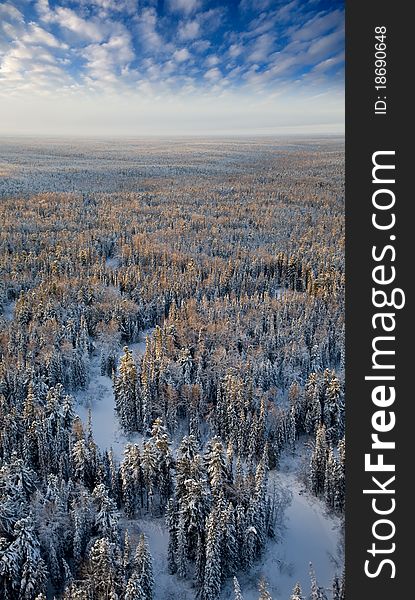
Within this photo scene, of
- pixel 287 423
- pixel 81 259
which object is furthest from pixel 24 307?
pixel 287 423

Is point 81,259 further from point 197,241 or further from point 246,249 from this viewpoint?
point 246,249

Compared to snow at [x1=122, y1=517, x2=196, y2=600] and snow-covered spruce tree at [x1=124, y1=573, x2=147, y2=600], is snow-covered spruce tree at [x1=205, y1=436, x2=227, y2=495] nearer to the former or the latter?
snow at [x1=122, y1=517, x2=196, y2=600]

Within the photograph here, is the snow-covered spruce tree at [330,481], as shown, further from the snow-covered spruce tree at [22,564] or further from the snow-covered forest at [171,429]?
the snow-covered spruce tree at [22,564]

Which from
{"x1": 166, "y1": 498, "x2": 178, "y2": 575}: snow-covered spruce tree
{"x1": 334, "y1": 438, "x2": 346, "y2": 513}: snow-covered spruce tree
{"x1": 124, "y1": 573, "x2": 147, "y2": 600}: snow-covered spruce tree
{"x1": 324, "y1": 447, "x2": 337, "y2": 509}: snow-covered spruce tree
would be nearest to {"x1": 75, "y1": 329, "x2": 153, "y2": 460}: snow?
{"x1": 166, "y1": 498, "x2": 178, "y2": 575}: snow-covered spruce tree

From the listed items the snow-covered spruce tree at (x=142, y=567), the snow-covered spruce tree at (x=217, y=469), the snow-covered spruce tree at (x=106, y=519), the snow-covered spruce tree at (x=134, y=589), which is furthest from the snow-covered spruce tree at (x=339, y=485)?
the snow-covered spruce tree at (x=134, y=589)

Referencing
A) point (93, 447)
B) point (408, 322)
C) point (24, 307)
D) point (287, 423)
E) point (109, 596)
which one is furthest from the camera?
point (24, 307)
